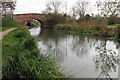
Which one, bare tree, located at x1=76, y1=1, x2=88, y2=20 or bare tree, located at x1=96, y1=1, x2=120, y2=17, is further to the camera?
bare tree, located at x1=76, y1=1, x2=88, y2=20

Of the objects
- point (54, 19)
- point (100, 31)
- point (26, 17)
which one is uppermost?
point (26, 17)

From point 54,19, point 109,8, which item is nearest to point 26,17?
point 54,19

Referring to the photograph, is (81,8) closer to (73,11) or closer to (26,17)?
(73,11)

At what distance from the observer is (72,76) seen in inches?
236

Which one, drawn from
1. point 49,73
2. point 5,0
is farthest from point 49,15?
point 49,73

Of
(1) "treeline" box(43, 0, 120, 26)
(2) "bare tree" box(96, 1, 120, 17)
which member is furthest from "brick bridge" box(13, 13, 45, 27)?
(2) "bare tree" box(96, 1, 120, 17)

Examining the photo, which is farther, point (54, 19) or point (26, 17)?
point (26, 17)

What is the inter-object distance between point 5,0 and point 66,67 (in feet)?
67.5

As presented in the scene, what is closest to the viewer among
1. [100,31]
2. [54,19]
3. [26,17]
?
[100,31]

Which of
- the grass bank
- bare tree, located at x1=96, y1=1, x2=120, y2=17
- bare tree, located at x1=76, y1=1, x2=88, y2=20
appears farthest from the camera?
bare tree, located at x1=76, y1=1, x2=88, y2=20

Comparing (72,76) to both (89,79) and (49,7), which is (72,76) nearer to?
(89,79)

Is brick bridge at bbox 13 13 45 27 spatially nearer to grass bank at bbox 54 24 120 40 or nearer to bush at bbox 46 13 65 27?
bush at bbox 46 13 65 27

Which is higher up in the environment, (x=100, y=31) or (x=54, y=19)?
(x=54, y=19)

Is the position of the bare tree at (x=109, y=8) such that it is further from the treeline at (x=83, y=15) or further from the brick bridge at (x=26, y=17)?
the brick bridge at (x=26, y=17)
